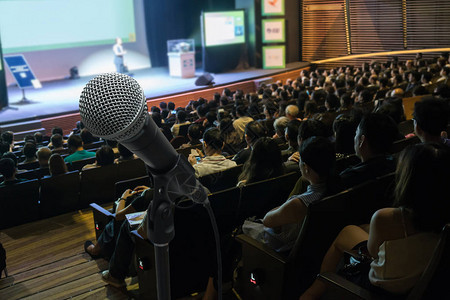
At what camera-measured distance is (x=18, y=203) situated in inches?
160

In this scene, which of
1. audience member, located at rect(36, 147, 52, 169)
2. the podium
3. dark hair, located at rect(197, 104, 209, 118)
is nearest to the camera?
audience member, located at rect(36, 147, 52, 169)

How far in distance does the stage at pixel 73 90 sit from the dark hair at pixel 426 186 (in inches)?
325

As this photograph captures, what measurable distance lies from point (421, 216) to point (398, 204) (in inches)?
3.6

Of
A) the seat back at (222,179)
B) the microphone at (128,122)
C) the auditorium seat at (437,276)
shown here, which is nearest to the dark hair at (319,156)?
the auditorium seat at (437,276)

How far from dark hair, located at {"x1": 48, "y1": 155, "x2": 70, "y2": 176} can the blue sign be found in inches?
269

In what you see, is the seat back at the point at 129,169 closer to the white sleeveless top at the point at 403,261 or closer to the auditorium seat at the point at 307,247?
the auditorium seat at the point at 307,247

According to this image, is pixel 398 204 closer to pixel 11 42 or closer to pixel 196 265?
pixel 196 265

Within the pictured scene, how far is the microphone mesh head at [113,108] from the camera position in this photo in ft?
3.19

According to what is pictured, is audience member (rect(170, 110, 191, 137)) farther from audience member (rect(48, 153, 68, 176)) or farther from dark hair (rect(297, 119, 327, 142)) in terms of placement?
dark hair (rect(297, 119, 327, 142))

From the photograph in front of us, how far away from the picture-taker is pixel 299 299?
7.27 feet

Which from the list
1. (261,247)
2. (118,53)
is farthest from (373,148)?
(118,53)

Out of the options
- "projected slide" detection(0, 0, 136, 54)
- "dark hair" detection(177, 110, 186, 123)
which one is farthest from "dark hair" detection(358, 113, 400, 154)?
"projected slide" detection(0, 0, 136, 54)

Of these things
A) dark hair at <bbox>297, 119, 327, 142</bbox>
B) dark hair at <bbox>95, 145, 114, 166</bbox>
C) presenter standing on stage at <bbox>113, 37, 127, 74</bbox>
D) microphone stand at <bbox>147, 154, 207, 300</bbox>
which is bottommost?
dark hair at <bbox>95, 145, 114, 166</bbox>

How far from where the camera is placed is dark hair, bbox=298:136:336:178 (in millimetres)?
2188
